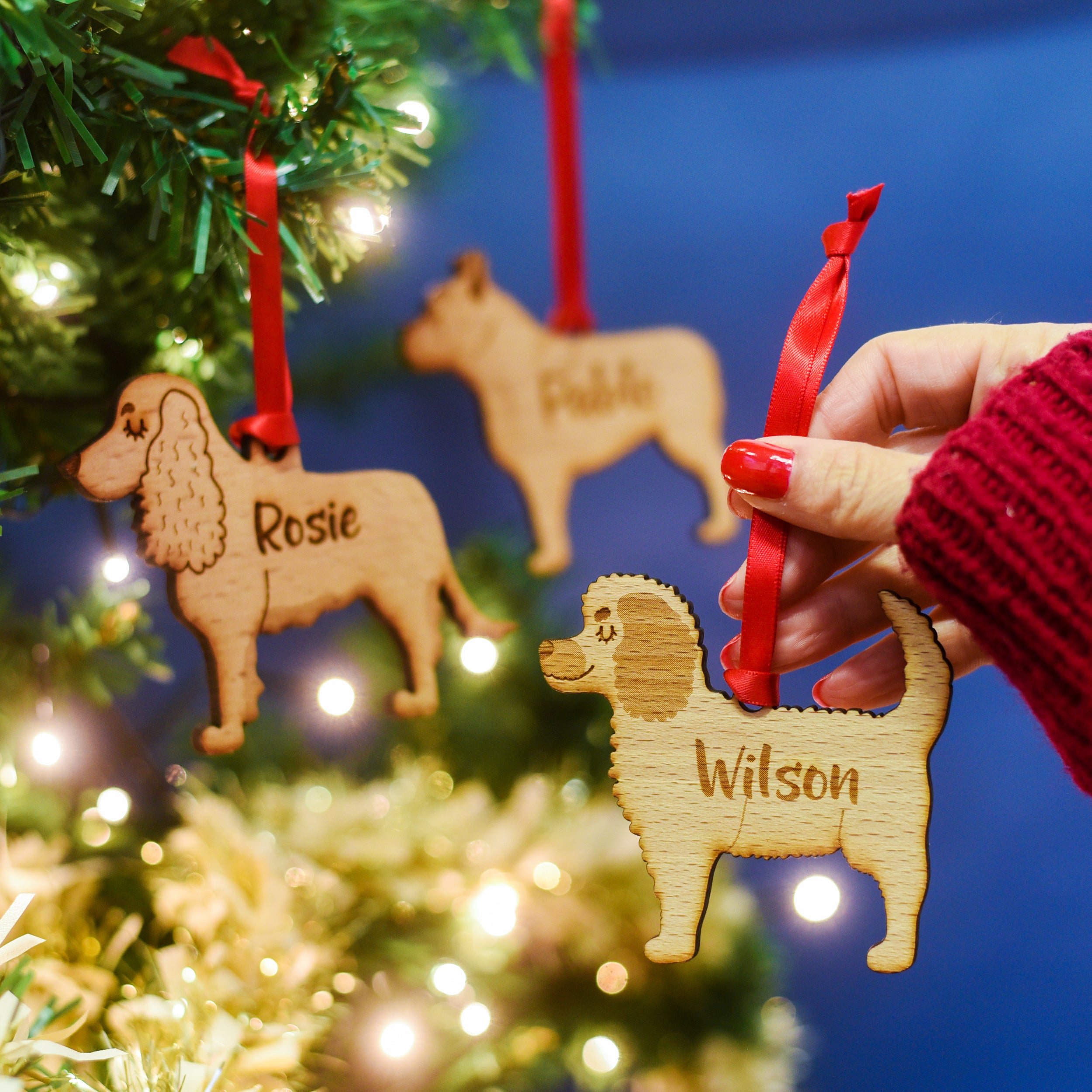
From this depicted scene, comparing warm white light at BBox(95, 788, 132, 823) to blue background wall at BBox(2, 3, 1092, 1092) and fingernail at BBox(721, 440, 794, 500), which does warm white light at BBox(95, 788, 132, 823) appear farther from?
fingernail at BBox(721, 440, 794, 500)

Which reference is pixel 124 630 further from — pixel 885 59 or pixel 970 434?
pixel 885 59

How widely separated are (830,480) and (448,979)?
1.59 ft

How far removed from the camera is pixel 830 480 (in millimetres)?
432

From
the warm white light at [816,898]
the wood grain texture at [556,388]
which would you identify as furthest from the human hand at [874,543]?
the wood grain texture at [556,388]

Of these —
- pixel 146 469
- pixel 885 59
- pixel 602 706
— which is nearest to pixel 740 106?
pixel 885 59

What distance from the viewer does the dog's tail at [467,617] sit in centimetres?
60

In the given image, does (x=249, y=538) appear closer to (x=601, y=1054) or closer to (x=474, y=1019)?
(x=474, y=1019)

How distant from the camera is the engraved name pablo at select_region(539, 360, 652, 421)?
2.97ft

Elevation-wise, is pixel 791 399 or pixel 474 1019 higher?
pixel 791 399

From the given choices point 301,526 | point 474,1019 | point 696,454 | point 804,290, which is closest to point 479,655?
point 301,526

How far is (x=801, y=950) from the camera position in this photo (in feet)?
3.48

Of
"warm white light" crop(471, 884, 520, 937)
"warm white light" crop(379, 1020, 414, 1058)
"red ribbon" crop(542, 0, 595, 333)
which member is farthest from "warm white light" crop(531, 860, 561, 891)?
"red ribbon" crop(542, 0, 595, 333)

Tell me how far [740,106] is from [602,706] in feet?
2.42

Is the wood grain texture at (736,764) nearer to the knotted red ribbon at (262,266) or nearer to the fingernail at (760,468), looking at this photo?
the fingernail at (760,468)
